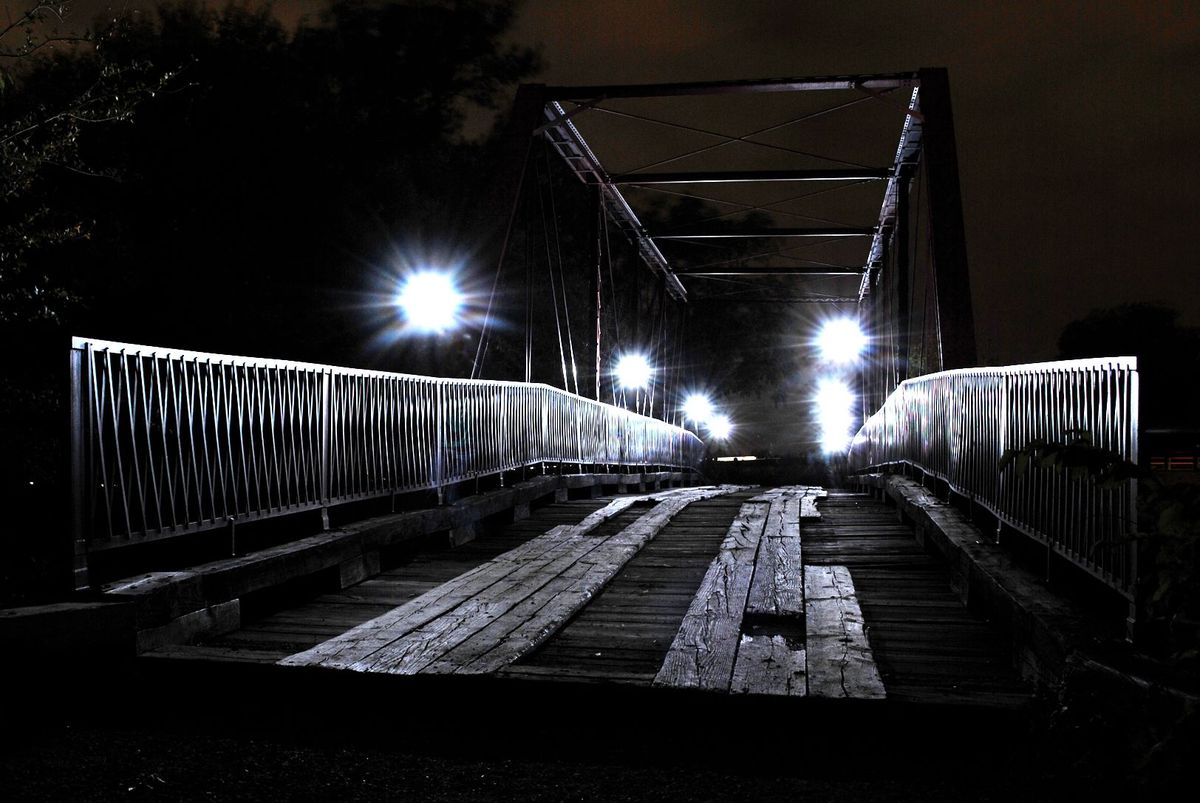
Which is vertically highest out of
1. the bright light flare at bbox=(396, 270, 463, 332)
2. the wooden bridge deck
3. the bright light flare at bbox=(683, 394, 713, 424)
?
the bright light flare at bbox=(396, 270, 463, 332)

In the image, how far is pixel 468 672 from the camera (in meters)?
3.46

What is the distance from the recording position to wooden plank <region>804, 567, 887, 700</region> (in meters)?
3.27

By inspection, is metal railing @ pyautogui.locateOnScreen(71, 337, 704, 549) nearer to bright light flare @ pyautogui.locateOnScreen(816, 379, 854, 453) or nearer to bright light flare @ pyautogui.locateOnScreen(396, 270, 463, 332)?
bright light flare @ pyautogui.locateOnScreen(396, 270, 463, 332)

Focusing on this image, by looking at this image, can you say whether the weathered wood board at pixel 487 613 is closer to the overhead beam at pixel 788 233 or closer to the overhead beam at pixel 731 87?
the overhead beam at pixel 731 87

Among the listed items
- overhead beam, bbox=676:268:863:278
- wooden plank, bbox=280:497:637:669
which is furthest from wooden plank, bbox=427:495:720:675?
overhead beam, bbox=676:268:863:278

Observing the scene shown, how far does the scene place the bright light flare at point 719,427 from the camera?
168ft

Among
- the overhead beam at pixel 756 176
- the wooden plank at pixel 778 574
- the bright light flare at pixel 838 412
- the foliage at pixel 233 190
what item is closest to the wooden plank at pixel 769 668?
the wooden plank at pixel 778 574

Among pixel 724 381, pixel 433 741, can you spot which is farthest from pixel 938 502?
pixel 724 381

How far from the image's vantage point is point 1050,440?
165 inches

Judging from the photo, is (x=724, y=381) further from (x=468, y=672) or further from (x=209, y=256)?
(x=468, y=672)

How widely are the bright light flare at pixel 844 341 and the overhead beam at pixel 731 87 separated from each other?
17.7 meters

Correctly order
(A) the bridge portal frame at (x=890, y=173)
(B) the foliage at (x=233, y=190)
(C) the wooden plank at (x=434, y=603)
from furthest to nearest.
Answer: (B) the foliage at (x=233, y=190) → (A) the bridge portal frame at (x=890, y=173) → (C) the wooden plank at (x=434, y=603)

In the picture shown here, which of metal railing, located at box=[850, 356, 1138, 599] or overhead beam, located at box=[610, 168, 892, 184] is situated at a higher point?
overhead beam, located at box=[610, 168, 892, 184]

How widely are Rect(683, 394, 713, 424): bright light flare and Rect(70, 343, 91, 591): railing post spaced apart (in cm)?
3769
